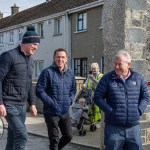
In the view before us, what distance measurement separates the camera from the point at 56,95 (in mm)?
6223

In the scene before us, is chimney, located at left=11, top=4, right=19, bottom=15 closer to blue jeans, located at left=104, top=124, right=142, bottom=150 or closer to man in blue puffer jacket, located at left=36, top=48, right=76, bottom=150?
man in blue puffer jacket, located at left=36, top=48, right=76, bottom=150

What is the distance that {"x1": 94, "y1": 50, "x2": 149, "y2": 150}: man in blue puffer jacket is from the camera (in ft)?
17.0

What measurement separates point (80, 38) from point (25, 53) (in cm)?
2054

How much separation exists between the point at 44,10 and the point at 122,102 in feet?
95.0

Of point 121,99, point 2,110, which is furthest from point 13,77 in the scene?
point 121,99

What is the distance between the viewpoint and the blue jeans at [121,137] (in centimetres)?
529

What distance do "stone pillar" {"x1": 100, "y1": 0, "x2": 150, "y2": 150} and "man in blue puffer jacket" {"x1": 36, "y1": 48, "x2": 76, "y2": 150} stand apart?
109cm

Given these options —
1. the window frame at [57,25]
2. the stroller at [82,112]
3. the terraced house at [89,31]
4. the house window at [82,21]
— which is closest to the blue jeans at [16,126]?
the terraced house at [89,31]

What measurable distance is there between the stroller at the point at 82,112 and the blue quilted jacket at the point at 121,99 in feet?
13.2

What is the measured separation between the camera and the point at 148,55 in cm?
724

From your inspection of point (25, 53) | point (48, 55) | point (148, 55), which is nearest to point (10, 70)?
point (25, 53)

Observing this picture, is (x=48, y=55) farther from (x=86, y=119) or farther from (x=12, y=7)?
(x=86, y=119)

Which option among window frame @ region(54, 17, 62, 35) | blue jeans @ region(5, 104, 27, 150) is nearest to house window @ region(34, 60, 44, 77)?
window frame @ region(54, 17, 62, 35)

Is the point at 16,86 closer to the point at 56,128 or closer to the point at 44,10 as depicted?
the point at 56,128
